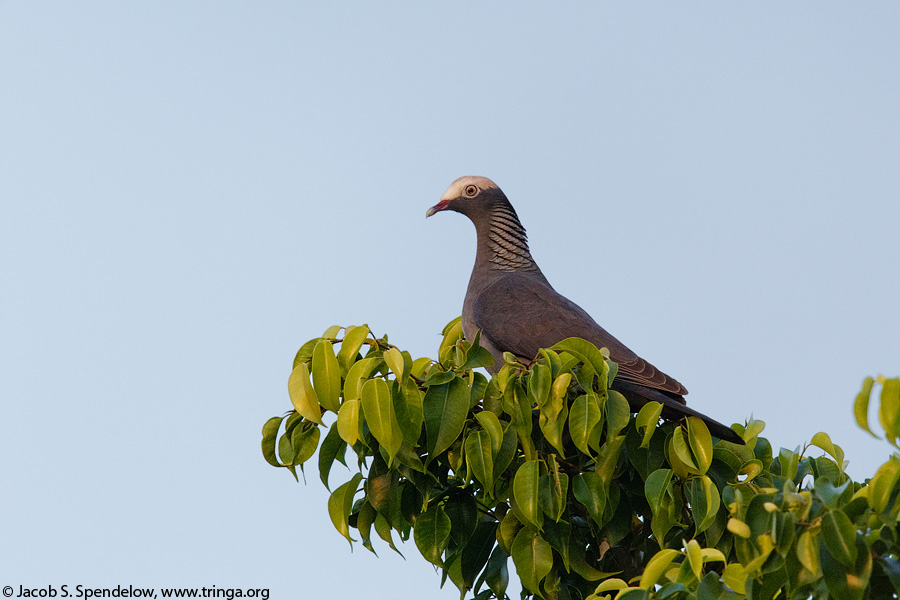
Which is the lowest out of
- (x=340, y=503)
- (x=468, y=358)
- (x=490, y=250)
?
(x=340, y=503)

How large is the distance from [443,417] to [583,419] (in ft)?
1.41

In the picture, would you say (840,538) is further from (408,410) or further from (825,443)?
(825,443)

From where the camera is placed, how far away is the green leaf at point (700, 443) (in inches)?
118

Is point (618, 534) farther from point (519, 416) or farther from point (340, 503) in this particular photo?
point (340, 503)

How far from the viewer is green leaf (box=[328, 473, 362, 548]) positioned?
3172mm

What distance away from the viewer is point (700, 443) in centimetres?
304

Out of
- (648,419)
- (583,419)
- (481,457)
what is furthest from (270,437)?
(648,419)

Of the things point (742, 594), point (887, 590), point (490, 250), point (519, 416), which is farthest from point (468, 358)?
point (490, 250)

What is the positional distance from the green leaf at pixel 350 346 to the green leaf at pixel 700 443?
111cm

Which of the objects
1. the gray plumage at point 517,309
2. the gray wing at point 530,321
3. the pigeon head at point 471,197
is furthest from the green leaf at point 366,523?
the pigeon head at point 471,197

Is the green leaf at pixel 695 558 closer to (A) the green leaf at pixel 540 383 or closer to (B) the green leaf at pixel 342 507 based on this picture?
(A) the green leaf at pixel 540 383

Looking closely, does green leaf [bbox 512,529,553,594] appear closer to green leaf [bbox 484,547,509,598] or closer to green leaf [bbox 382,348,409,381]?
green leaf [bbox 484,547,509,598]

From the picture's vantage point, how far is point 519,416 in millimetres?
2967

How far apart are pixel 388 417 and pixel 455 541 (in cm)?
69
